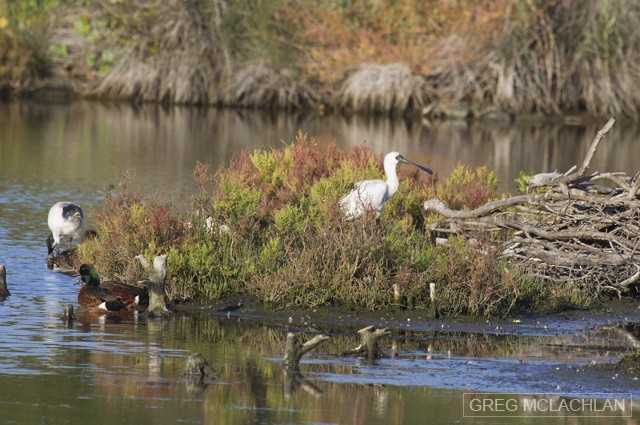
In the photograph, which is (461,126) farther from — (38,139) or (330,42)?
(38,139)

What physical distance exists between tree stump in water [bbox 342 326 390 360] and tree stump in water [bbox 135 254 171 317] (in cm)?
245

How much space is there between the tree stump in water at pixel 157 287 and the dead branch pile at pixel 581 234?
3356 millimetres

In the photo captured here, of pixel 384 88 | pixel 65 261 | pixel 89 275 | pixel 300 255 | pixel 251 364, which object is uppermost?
pixel 384 88

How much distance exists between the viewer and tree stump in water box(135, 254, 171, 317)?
42.0 feet

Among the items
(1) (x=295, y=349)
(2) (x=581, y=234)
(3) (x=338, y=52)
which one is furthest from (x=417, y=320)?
(3) (x=338, y=52)

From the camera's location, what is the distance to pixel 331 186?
1605 cm

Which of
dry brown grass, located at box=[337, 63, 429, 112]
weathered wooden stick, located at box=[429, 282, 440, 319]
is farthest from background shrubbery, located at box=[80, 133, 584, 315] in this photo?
dry brown grass, located at box=[337, 63, 429, 112]

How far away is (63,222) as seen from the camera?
1670cm

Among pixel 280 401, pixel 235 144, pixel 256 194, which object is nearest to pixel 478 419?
pixel 280 401

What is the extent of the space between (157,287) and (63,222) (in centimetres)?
425

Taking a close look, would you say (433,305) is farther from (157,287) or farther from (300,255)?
(157,287)

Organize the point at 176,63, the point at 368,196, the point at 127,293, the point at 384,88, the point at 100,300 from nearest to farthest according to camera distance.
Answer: the point at 100,300, the point at 127,293, the point at 368,196, the point at 384,88, the point at 176,63

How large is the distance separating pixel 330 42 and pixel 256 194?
1036 inches

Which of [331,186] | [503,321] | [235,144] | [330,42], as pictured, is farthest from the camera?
[330,42]
